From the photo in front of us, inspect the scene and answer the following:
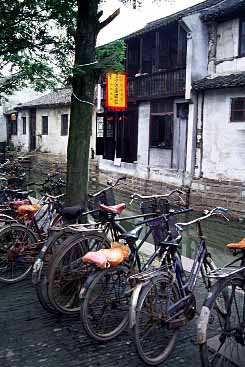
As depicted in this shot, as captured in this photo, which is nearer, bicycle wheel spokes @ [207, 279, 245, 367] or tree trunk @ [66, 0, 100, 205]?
bicycle wheel spokes @ [207, 279, 245, 367]

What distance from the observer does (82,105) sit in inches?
199

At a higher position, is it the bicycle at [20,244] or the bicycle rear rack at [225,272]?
the bicycle rear rack at [225,272]

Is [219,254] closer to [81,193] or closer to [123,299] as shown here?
[81,193]

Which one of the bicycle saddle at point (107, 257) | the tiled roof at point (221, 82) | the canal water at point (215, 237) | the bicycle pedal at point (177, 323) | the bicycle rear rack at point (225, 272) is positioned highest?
the tiled roof at point (221, 82)

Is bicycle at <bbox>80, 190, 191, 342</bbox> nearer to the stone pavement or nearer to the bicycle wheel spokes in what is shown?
the stone pavement

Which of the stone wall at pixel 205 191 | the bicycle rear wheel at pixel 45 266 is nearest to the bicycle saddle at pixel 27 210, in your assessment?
the bicycle rear wheel at pixel 45 266

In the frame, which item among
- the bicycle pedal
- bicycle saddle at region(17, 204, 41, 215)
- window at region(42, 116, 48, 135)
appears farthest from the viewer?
window at region(42, 116, 48, 135)

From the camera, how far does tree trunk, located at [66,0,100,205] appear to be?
4965mm

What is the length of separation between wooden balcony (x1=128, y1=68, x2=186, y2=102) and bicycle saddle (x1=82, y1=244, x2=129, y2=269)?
39.8 feet

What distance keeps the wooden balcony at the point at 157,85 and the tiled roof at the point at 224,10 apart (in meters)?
2.00

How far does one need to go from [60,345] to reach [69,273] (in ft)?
2.48

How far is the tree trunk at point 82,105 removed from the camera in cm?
496

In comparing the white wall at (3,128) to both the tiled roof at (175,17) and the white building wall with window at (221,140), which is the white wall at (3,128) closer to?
the tiled roof at (175,17)

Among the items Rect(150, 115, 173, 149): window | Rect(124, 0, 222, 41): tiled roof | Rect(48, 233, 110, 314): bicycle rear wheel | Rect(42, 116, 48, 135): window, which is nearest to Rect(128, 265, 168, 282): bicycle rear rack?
Rect(48, 233, 110, 314): bicycle rear wheel
